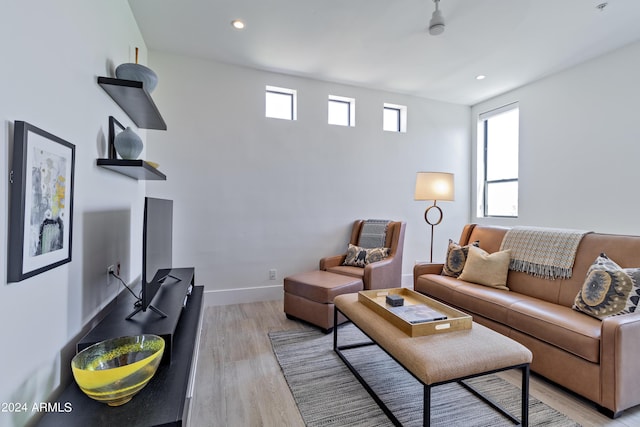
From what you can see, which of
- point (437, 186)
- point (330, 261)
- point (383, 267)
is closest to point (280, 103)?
point (330, 261)

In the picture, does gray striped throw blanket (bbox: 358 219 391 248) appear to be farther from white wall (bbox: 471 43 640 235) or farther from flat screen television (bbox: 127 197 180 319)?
flat screen television (bbox: 127 197 180 319)

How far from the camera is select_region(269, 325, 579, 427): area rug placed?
63.0 inches

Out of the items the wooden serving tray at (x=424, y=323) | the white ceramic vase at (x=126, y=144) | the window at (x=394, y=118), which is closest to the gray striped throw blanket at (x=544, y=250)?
the wooden serving tray at (x=424, y=323)

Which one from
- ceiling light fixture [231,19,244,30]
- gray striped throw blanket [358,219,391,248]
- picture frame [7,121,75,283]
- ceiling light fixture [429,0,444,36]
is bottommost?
gray striped throw blanket [358,219,391,248]

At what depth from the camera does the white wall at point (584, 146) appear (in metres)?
2.95

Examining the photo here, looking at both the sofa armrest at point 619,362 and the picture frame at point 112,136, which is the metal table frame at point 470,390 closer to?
the sofa armrest at point 619,362

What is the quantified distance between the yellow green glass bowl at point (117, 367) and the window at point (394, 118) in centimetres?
390

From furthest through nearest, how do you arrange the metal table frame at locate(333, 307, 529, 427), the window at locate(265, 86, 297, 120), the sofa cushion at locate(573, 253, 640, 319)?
the window at locate(265, 86, 297, 120)
the sofa cushion at locate(573, 253, 640, 319)
the metal table frame at locate(333, 307, 529, 427)

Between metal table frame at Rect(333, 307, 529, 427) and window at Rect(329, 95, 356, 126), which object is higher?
window at Rect(329, 95, 356, 126)

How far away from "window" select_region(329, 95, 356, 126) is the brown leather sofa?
2378 millimetres

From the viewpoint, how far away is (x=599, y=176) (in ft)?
10.4

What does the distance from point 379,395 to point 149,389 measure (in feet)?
4.33

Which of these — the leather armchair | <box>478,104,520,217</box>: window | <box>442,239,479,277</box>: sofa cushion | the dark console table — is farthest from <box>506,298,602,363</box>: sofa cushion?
<box>478,104,520,217</box>: window

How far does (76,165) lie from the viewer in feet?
4.61
